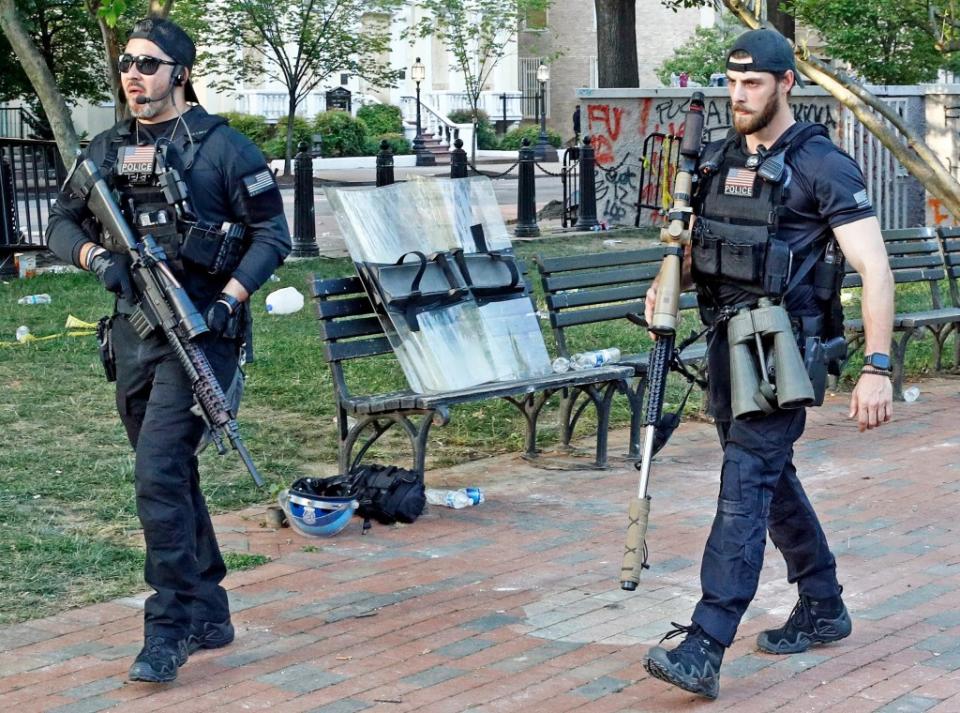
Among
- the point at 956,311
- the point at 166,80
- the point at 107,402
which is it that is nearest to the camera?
the point at 166,80

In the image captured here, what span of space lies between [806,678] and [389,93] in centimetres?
4698

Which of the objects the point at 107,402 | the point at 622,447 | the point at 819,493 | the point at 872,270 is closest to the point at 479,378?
the point at 622,447

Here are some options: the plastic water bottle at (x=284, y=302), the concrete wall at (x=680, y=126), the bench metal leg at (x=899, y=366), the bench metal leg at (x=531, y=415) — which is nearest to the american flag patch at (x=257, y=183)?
the bench metal leg at (x=531, y=415)

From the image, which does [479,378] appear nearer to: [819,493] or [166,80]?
[819,493]

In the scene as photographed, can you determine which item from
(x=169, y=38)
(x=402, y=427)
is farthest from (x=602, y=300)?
(x=169, y=38)

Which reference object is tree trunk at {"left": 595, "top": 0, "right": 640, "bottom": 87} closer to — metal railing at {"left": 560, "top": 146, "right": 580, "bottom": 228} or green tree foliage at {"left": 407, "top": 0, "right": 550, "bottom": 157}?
metal railing at {"left": 560, "top": 146, "right": 580, "bottom": 228}

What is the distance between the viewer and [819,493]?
23.2 feet

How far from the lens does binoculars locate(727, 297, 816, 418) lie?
14.4 ft

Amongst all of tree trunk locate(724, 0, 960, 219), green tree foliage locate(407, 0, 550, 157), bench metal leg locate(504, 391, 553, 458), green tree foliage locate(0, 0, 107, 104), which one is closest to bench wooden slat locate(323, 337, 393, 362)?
bench metal leg locate(504, 391, 553, 458)

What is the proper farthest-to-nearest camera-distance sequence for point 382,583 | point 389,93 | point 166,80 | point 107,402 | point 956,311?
point 389,93 < point 956,311 < point 107,402 < point 382,583 < point 166,80

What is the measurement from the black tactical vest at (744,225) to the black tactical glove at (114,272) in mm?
1754

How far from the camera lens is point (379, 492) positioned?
6547 millimetres

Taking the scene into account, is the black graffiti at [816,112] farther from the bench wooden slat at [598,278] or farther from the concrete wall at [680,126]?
the bench wooden slat at [598,278]

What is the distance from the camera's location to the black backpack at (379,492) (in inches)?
256
